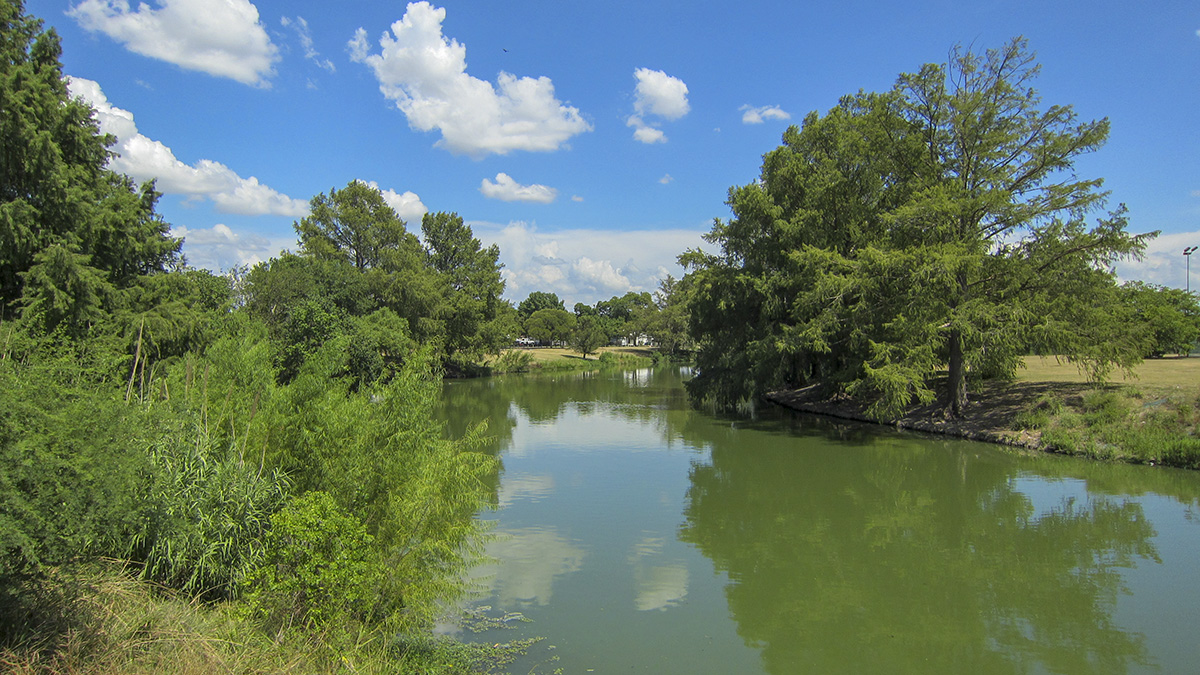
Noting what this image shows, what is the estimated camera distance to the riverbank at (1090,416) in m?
18.5

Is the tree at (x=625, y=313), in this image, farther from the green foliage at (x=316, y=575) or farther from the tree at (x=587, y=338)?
the green foliage at (x=316, y=575)

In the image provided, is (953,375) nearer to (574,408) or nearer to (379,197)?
(574,408)

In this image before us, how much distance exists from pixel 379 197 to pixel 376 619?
162ft

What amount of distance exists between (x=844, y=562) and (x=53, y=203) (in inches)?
799

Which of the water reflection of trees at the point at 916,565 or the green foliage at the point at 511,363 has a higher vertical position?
the green foliage at the point at 511,363

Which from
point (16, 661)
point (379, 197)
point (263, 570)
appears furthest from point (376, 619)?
point (379, 197)

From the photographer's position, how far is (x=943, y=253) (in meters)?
21.3

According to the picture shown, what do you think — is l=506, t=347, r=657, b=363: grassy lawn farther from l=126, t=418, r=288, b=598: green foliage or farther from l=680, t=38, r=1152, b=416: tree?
l=126, t=418, r=288, b=598: green foliage

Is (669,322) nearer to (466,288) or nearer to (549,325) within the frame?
(549,325)

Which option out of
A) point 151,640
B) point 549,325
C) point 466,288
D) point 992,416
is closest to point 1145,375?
point 992,416

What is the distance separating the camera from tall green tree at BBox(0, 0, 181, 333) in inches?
654

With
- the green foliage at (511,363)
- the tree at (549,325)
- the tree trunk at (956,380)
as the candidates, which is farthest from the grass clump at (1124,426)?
the tree at (549,325)

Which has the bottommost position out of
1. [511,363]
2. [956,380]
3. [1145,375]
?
[511,363]

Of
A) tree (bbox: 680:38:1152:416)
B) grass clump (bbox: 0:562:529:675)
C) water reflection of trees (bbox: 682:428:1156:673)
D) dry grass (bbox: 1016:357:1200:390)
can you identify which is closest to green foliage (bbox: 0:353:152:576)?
grass clump (bbox: 0:562:529:675)
